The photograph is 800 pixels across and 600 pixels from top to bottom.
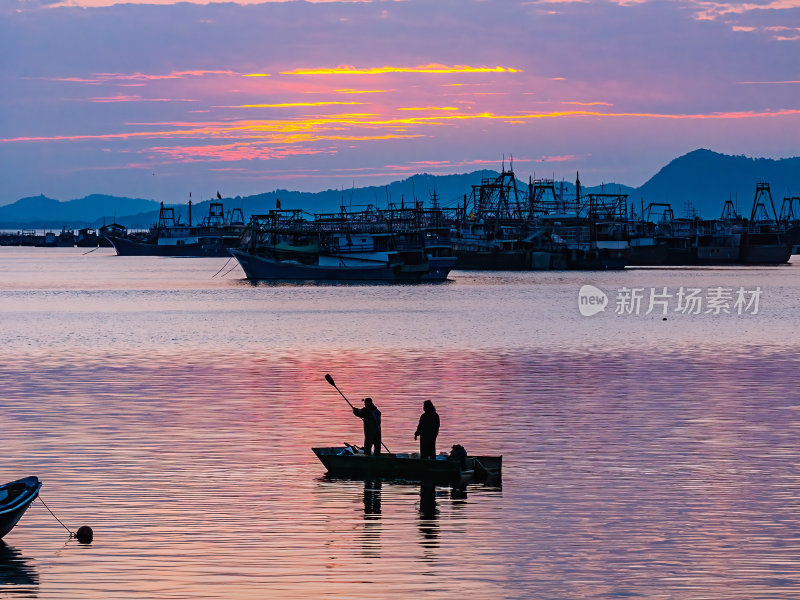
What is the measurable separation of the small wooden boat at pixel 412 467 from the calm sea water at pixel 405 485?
39 cm

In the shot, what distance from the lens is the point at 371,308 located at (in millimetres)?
119062

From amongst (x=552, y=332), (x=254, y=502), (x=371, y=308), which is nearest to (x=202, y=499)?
(x=254, y=502)

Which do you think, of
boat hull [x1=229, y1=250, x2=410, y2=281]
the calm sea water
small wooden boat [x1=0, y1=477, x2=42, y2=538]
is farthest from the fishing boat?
small wooden boat [x1=0, y1=477, x2=42, y2=538]

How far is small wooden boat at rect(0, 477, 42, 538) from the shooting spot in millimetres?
24578

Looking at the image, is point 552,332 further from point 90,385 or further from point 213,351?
point 90,385

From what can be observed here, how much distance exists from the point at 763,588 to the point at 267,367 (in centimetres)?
4400

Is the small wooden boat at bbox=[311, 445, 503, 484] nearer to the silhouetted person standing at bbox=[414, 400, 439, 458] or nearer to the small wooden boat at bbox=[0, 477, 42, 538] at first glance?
the silhouetted person standing at bbox=[414, 400, 439, 458]

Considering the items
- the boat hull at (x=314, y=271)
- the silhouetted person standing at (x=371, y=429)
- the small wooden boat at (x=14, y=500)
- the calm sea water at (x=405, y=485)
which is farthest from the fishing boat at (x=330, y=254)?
the small wooden boat at (x=14, y=500)

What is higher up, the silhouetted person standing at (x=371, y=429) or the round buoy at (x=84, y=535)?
→ the silhouetted person standing at (x=371, y=429)

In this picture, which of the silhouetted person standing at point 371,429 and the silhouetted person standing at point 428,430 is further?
the silhouetted person standing at point 371,429

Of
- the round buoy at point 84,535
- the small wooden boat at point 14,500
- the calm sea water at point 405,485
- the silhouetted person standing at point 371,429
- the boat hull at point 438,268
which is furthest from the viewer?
the boat hull at point 438,268

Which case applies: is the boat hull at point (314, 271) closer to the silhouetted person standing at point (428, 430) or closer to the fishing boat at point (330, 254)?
the fishing boat at point (330, 254)

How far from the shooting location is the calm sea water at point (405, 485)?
900 inches

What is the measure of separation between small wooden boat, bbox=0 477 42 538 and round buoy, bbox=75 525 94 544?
1180 mm
